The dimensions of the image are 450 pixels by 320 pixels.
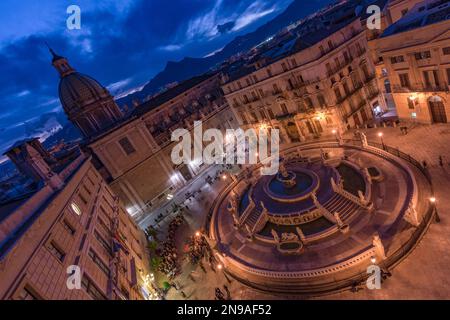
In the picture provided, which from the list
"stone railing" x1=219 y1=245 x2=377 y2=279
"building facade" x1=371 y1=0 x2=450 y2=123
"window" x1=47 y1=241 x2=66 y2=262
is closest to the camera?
"window" x1=47 y1=241 x2=66 y2=262

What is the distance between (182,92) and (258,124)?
62.9ft

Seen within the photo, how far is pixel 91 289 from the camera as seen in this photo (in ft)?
55.5

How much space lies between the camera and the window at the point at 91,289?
54.0 feet

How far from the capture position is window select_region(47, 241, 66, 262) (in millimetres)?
16066

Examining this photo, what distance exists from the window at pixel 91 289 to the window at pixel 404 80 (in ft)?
128

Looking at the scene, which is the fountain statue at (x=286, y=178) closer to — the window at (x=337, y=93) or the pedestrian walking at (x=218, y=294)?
the pedestrian walking at (x=218, y=294)

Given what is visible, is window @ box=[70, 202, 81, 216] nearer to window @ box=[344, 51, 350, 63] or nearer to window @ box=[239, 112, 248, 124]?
window @ box=[239, 112, 248, 124]

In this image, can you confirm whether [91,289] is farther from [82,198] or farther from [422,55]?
[422,55]

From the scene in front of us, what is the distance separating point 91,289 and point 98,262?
3246 millimetres

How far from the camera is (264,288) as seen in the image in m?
23.3

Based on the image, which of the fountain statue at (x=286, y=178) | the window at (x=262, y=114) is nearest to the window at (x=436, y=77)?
the fountain statue at (x=286, y=178)

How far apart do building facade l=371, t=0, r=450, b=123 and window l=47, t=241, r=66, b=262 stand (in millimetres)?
38544

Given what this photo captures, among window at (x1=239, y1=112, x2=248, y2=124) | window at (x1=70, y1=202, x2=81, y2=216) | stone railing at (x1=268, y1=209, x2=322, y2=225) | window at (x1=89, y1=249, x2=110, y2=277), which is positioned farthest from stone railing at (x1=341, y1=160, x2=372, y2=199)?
window at (x1=70, y1=202, x2=81, y2=216)
